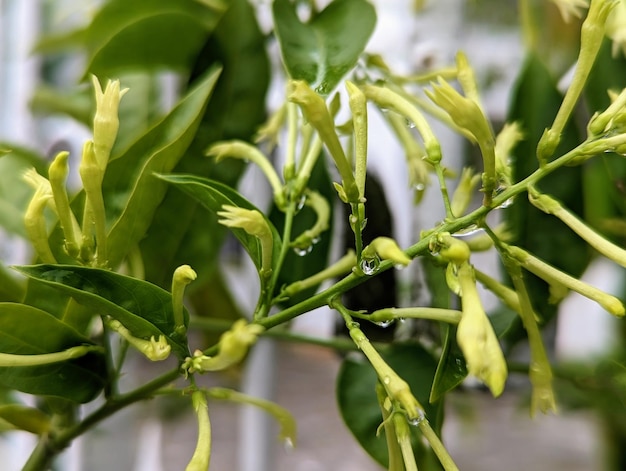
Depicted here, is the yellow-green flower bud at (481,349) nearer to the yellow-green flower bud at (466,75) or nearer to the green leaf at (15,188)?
the yellow-green flower bud at (466,75)

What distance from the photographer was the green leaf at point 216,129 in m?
0.35

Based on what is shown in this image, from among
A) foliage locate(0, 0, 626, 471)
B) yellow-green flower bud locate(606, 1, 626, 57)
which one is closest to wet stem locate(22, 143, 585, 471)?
foliage locate(0, 0, 626, 471)

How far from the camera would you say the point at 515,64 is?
2.05 ft

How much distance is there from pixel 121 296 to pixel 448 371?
13 centimetres

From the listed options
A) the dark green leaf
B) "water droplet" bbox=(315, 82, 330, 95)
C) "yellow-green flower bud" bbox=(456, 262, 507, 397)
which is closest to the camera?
"yellow-green flower bud" bbox=(456, 262, 507, 397)

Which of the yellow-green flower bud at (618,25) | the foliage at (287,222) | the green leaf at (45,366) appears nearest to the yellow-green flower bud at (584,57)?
the foliage at (287,222)

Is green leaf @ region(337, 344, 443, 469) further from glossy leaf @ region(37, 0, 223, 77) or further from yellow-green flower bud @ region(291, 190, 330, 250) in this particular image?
glossy leaf @ region(37, 0, 223, 77)

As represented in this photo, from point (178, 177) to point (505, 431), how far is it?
0.53 meters

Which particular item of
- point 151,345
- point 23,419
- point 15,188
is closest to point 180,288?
point 151,345

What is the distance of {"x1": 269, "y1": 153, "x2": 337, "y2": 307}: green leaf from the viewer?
0.37 meters

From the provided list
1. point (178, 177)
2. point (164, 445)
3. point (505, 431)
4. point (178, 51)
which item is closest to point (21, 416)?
point (178, 177)

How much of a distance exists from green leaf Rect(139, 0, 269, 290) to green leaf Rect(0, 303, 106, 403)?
0.08m

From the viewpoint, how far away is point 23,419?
29 centimetres

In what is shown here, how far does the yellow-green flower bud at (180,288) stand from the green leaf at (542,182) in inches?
9.2
